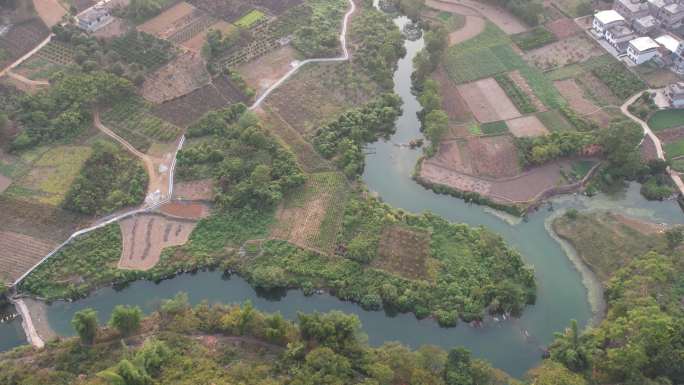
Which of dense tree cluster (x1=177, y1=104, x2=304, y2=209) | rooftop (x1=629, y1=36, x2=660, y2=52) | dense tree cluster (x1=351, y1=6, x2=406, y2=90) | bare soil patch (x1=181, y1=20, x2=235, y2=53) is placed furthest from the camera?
bare soil patch (x1=181, y1=20, x2=235, y2=53)

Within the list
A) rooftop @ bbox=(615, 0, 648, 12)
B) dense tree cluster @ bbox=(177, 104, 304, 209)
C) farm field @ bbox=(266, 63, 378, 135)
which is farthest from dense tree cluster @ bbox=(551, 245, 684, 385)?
rooftop @ bbox=(615, 0, 648, 12)

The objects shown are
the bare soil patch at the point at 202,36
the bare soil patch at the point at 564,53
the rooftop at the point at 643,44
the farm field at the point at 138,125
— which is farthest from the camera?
the bare soil patch at the point at 202,36

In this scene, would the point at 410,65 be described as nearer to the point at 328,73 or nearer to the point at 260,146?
the point at 328,73

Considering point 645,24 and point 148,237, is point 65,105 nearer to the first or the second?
point 148,237

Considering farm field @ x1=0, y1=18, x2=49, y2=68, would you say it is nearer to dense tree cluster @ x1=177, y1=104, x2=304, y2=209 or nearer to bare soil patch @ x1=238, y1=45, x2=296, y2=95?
bare soil patch @ x1=238, y1=45, x2=296, y2=95

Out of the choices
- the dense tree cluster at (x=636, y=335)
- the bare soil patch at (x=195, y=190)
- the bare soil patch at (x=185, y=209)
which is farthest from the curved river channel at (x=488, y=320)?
the bare soil patch at (x=195, y=190)

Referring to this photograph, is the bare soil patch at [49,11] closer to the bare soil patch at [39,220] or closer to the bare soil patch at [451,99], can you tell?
the bare soil patch at [39,220]
